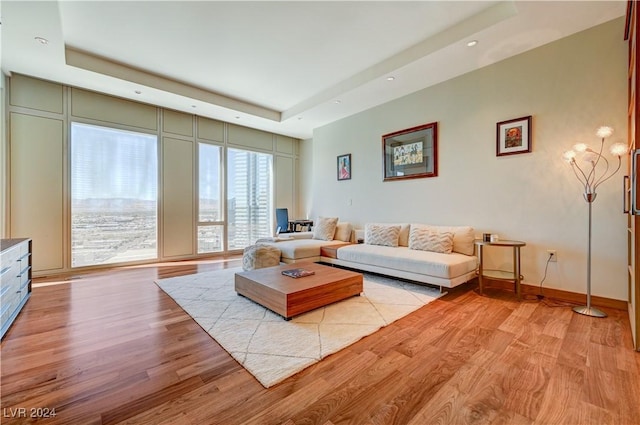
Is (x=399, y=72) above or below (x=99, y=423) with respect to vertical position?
above

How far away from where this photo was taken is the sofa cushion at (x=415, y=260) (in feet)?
10.4

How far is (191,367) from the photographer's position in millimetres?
1810

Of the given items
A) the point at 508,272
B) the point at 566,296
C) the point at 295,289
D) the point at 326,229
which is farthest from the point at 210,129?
the point at 566,296

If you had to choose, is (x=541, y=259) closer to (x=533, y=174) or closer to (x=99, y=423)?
(x=533, y=174)

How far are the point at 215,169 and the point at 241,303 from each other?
3951 mm

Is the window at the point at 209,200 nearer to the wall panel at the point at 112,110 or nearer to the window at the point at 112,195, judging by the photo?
the window at the point at 112,195

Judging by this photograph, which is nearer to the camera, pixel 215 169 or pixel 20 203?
pixel 20 203

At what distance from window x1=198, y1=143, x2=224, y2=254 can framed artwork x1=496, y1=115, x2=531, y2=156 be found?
5212 millimetres

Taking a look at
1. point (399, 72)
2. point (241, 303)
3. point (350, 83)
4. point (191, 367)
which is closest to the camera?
point (191, 367)

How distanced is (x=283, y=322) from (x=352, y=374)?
90 centimetres

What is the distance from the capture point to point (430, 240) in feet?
12.5

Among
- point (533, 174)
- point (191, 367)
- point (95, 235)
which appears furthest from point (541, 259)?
point (95, 235)

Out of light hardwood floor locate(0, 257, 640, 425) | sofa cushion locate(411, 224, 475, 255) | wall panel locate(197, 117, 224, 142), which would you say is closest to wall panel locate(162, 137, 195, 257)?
wall panel locate(197, 117, 224, 142)

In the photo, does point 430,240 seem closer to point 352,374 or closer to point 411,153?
point 411,153
